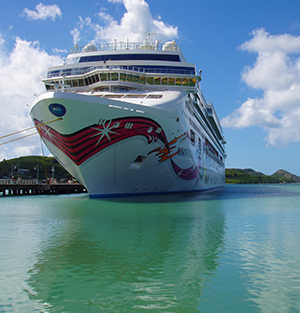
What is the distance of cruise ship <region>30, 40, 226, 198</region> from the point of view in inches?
774

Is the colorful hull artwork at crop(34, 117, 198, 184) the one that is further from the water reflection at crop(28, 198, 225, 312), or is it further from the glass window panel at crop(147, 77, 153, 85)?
the water reflection at crop(28, 198, 225, 312)

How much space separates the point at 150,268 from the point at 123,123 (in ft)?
46.6

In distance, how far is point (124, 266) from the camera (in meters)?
7.00

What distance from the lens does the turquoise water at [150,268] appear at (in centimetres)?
502

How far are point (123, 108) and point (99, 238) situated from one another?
11.3 m

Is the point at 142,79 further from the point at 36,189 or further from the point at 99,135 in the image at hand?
the point at 36,189

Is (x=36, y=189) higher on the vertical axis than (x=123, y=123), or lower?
lower

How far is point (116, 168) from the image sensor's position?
2167 centimetres

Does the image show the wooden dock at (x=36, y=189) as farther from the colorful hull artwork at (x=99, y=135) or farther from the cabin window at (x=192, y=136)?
the cabin window at (x=192, y=136)

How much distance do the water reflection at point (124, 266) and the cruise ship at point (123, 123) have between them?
28.1 feet

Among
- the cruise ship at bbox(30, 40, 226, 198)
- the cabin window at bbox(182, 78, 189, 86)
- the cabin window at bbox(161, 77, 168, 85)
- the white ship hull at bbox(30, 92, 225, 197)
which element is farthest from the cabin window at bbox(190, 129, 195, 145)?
the cabin window at bbox(161, 77, 168, 85)

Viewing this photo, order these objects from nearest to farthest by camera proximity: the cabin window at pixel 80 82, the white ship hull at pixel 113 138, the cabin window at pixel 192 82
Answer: the white ship hull at pixel 113 138 → the cabin window at pixel 80 82 → the cabin window at pixel 192 82

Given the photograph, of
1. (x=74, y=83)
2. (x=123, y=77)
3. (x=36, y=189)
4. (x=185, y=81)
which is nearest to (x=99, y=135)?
(x=123, y=77)

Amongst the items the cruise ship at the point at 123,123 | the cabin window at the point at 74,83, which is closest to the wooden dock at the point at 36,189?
the cruise ship at the point at 123,123
